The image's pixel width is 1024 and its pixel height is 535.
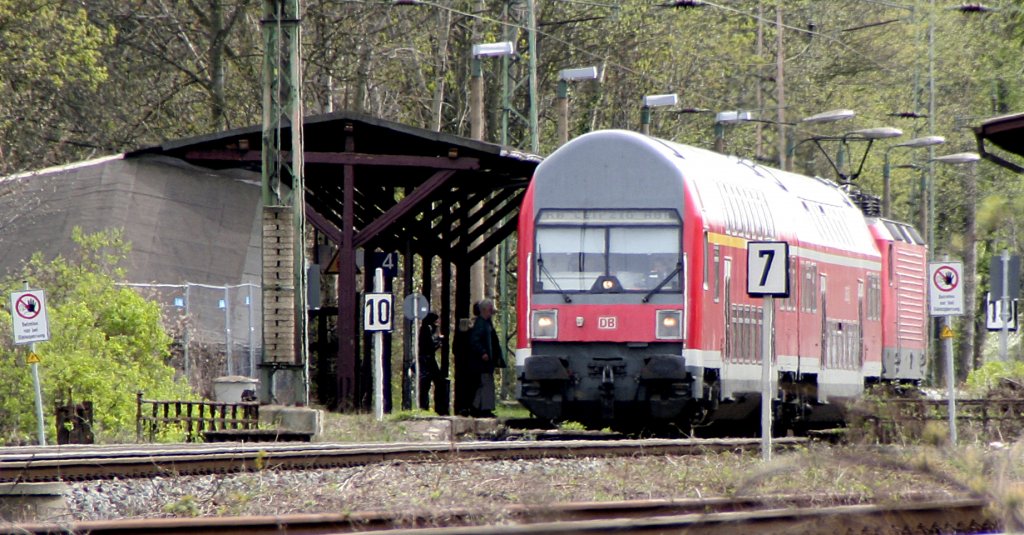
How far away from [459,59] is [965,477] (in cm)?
3729

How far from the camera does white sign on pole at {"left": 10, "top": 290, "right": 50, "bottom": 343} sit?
65.7 ft

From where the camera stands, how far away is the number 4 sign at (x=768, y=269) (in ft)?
48.1

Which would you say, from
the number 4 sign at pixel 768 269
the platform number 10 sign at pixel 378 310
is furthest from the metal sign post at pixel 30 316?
the number 4 sign at pixel 768 269

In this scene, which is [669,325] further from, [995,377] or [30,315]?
[995,377]

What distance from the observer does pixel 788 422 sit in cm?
2212

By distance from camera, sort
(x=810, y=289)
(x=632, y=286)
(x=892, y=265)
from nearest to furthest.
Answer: (x=632, y=286)
(x=810, y=289)
(x=892, y=265)

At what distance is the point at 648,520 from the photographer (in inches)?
290

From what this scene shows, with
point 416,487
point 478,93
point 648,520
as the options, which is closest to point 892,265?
point 478,93

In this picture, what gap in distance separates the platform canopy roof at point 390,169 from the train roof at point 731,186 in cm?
377

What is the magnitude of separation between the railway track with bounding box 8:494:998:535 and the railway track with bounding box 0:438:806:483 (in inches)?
141

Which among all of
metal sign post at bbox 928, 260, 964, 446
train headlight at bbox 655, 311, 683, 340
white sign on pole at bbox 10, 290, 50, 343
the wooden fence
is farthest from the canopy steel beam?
metal sign post at bbox 928, 260, 964, 446

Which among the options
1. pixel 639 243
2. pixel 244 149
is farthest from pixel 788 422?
pixel 244 149

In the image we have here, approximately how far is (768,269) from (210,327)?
17805 millimetres

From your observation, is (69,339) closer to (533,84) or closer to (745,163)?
(745,163)
